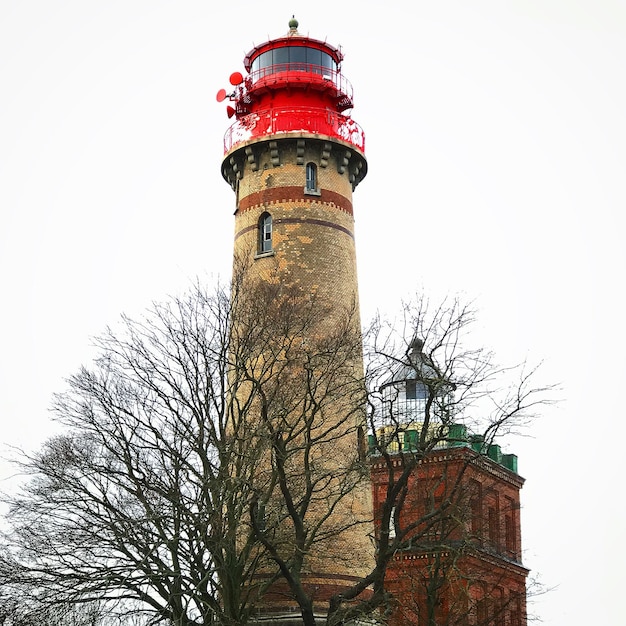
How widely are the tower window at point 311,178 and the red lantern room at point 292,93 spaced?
101 cm

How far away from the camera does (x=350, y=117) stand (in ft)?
112

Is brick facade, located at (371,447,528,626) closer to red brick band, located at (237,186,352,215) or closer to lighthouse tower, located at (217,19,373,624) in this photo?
lighthouse tower, located at (217,19,373,624)

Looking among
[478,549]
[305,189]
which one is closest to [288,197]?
[305,189]

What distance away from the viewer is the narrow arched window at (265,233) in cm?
3227

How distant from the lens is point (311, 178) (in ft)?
107

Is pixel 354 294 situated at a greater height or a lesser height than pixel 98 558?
greater

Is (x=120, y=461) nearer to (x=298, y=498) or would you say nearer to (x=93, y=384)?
(x=93, y=384)

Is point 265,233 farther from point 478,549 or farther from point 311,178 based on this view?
point 478,549

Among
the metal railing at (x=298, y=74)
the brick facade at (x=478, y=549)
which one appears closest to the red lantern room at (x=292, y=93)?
the metal railing at (x=298, y=74)

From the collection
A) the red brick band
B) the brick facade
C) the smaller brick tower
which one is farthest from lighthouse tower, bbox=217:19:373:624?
the brick facade

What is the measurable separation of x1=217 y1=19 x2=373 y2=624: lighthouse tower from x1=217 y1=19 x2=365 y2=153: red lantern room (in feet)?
0.10

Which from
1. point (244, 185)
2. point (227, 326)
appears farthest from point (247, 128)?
point (227, 326)

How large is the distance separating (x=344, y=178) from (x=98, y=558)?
14.4m

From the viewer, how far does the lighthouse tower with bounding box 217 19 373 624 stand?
99.1ft
